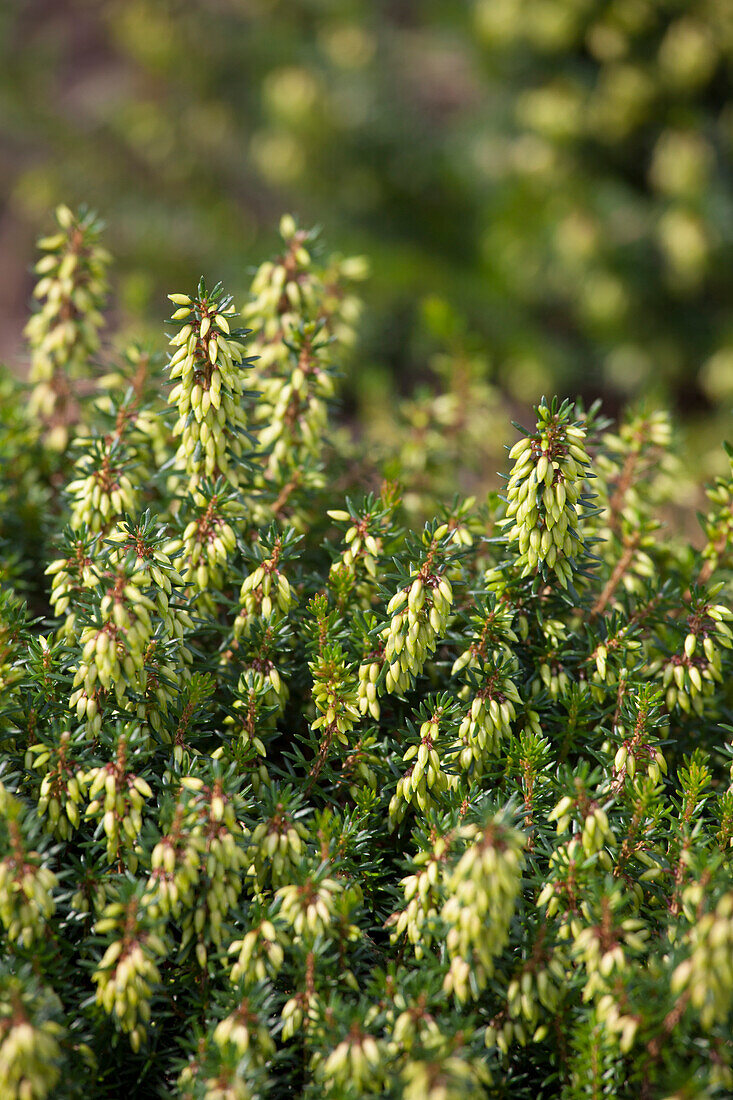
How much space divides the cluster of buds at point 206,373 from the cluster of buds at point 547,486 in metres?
0.52

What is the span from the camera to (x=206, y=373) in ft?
5.47

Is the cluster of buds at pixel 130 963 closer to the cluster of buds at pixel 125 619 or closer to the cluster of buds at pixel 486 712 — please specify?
the cluster of buds at pixel 125 619

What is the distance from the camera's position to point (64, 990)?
1512mm

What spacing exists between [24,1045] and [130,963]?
170mm

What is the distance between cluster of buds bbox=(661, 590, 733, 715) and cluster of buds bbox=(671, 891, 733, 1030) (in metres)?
0.56

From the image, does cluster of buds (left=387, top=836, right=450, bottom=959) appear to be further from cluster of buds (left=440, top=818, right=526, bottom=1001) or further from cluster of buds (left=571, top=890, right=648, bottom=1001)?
cluster of buds (left=571, top=890, right=648, bottom=1001)

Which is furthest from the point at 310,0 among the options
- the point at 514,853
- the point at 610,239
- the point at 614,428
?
the point at 514,853

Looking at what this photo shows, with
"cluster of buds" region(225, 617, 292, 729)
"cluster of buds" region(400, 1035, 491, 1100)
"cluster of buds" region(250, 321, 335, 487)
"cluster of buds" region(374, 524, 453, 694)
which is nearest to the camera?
"cluster of buds" region(400, 1035, 491, 1100)

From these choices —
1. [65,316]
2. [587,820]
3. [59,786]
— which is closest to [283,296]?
[65,316]

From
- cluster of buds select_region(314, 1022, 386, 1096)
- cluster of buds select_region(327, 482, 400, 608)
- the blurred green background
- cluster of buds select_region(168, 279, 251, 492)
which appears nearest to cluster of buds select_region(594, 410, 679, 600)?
cluster of buds select_region(327, 482, 400, 608)

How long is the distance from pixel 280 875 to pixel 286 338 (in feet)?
3.77

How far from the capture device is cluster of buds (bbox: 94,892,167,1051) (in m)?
1.37

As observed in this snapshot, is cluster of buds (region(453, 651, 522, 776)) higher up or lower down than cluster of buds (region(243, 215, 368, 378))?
lower down

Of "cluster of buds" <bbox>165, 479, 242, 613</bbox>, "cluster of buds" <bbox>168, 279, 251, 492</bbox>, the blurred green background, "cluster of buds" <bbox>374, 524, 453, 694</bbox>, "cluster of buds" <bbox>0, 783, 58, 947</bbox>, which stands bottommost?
"cluster of buds" <bbox>0, 783, 58, 947</bbox>
